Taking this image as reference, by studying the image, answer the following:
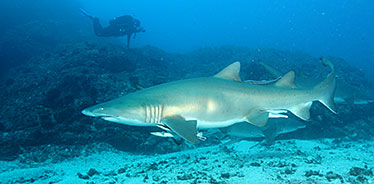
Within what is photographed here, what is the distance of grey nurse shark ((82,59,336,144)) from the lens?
3270 mm

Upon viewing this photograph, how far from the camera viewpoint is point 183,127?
3.18 meters

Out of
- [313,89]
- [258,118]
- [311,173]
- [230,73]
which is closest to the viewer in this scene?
[311,173]

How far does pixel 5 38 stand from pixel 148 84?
18831 mm

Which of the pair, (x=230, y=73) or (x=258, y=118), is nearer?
(x=258, y=118)

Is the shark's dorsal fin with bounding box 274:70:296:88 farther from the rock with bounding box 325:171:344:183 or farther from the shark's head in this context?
the shark's head

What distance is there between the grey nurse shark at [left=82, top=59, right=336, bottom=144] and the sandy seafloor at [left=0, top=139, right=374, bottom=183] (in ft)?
3.11

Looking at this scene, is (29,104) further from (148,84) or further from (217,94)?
(217,94)

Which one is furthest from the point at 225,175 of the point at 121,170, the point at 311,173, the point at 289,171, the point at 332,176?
the point at 121,170

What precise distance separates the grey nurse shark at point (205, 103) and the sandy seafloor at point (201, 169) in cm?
95

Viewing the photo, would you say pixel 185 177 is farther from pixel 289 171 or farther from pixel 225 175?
pixel 289 171

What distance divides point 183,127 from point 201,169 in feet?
5.51

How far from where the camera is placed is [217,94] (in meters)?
3.81

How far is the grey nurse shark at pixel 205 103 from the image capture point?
3.27 m

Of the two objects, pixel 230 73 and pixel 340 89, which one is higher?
pixel 230 73
